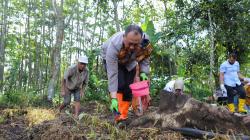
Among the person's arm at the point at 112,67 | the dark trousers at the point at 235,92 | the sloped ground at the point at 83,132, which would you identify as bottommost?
the sloped ground at the point at 83,132

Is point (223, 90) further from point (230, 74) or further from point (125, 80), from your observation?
point (125, 80)

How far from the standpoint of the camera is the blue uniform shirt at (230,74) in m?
10.1

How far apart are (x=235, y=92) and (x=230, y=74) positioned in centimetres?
45

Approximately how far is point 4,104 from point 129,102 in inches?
320

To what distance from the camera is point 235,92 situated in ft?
32.9

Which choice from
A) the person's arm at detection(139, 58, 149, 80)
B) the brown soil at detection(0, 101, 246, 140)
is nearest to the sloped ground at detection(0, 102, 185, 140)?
the brown soil at detection(0, 101, 246, 140)

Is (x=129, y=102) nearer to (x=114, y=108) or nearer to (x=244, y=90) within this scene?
(x=114, y=108)

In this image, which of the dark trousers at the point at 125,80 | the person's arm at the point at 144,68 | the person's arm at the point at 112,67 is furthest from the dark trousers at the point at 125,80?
the person's arm at the point at 112,67

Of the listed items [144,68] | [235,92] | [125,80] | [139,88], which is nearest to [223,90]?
[235,92]

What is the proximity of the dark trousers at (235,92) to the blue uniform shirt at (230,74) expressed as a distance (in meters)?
0.09

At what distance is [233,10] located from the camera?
15188 mm

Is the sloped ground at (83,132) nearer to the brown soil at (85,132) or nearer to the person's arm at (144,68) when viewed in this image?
the brown soil at (85,132)

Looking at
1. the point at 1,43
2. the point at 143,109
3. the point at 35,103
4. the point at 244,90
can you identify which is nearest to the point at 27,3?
the point at 1,43

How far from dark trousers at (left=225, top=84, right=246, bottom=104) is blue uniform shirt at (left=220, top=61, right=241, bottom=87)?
0.09 m
